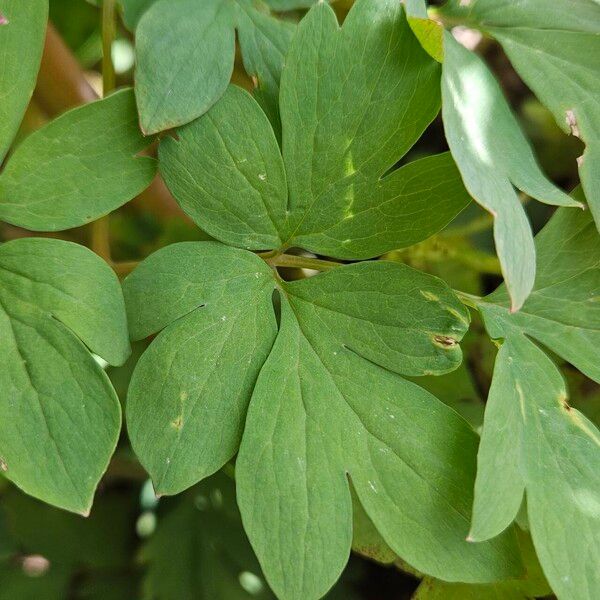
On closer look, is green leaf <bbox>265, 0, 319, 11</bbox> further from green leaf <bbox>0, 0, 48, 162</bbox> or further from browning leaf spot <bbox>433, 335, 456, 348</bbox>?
browning leaf spot <bbox>433, 335, 456, 348</bbox>

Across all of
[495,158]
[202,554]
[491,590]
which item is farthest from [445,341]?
[202,554]

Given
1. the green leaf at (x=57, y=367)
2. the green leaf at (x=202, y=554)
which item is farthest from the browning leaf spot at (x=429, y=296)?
the green leaf at (x=202, y=554)

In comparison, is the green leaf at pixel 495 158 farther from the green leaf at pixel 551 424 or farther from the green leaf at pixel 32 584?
the green leaf at pixel 32 584

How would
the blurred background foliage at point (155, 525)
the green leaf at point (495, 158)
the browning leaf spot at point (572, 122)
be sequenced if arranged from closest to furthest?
the green leaf at point (495, 158) → the browning leaf spot at point (572, 122) → the blurred background foliage at point (155, 525)

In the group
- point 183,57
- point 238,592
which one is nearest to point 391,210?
point 183,57

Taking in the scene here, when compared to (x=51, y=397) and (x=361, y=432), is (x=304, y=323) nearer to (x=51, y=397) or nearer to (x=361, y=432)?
(x=361, y=432)
